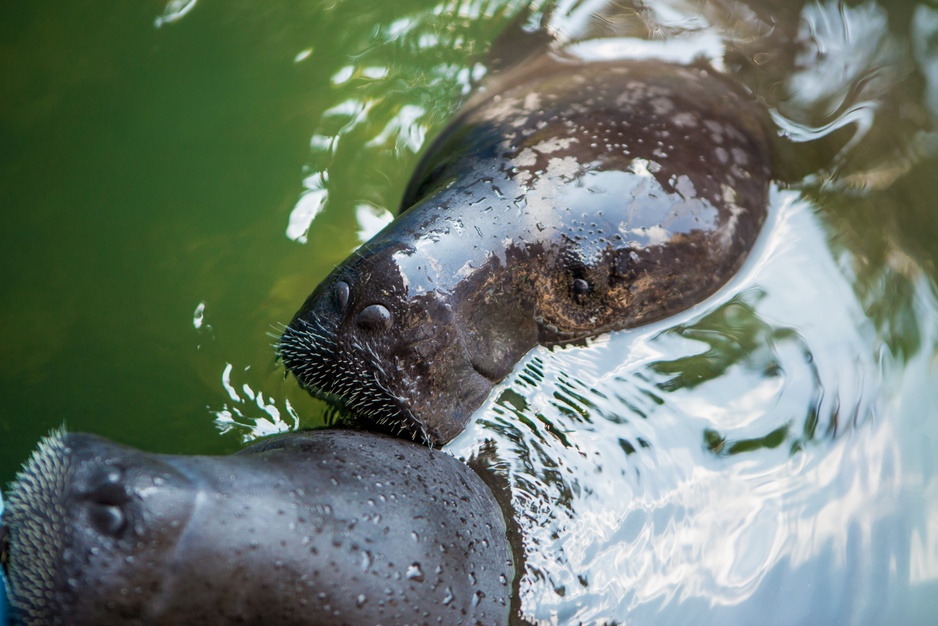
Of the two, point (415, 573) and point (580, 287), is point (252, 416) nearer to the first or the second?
point (415, 573)

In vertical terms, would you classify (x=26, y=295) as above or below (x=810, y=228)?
above

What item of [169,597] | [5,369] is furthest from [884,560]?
[5,369]

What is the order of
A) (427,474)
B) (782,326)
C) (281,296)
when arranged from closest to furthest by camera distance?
(427,474) < (782,326) < (281,296)

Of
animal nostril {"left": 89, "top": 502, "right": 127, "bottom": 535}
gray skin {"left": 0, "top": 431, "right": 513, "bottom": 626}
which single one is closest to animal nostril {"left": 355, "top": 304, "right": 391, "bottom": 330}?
gray skin {"left": 0, "top": 431, "right": 513, "bottom": 626}

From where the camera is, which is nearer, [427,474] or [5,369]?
[427,474]

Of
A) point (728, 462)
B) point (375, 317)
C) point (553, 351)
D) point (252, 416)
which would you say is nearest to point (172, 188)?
point (252, 416)

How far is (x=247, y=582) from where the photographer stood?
2211 millimetres

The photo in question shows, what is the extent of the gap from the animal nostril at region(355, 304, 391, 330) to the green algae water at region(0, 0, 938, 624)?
0.63m

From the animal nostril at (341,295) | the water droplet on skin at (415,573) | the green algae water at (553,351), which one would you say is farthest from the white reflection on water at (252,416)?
the water droplet on skin at (415,573)

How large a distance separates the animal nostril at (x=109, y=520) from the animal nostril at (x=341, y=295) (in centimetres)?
135

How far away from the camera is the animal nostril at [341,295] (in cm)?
326

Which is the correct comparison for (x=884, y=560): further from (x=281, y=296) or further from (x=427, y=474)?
(x=281, y=296)

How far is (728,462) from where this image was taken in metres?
3.50

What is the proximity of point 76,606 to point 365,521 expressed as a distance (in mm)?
837
